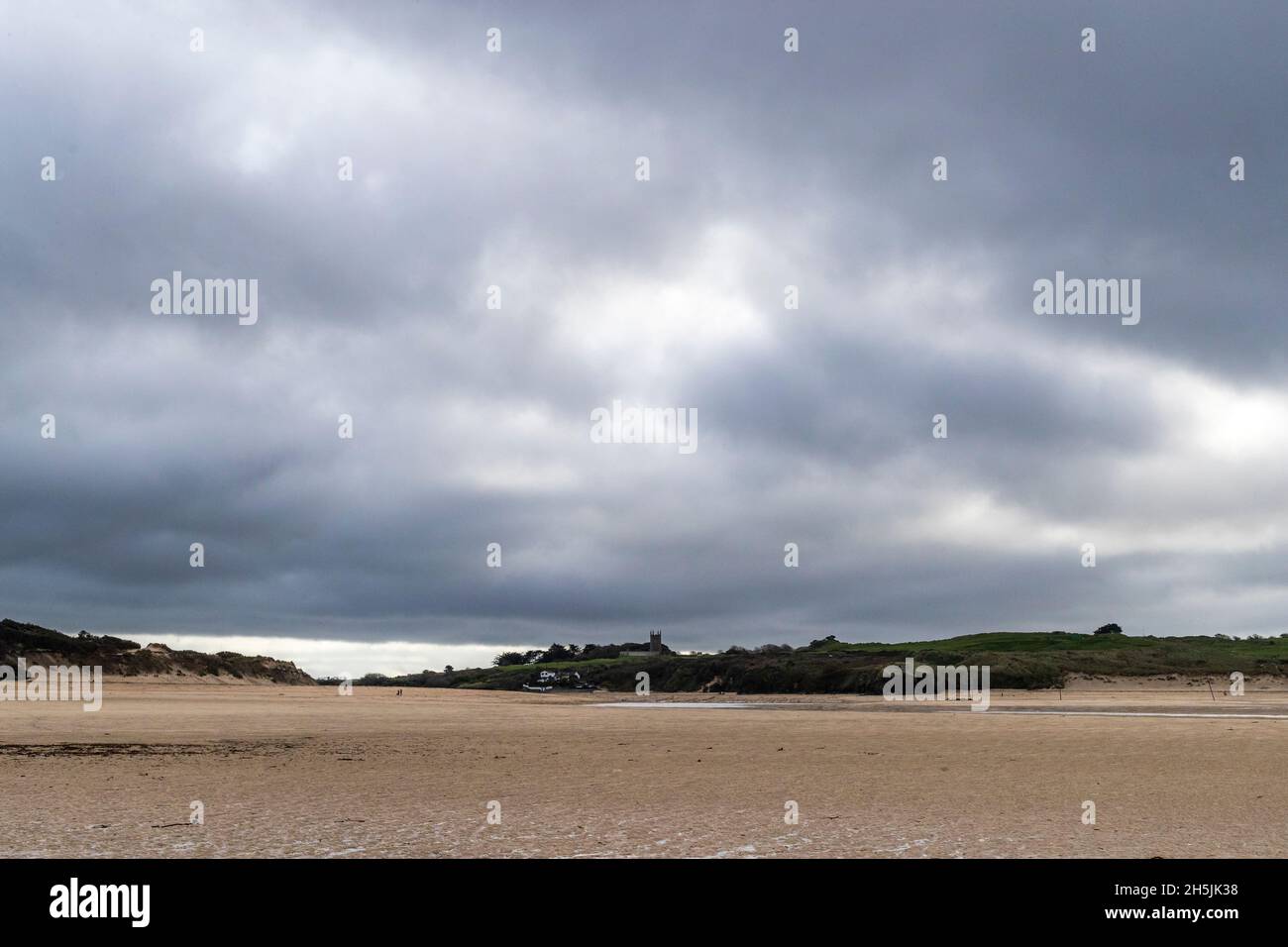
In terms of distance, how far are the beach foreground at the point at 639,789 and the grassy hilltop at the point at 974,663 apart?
60.0 m

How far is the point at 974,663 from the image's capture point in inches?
4227

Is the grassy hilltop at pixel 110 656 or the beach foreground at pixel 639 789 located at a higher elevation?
the beach foreground at pixel 639 789

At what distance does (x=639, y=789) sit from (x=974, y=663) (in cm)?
9523

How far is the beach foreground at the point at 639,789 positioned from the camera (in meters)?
14.9

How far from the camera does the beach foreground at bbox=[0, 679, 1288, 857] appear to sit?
48.8 feet

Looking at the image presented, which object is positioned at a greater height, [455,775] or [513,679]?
[455,775]

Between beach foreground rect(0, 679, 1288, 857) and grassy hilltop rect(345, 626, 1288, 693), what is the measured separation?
60.0m

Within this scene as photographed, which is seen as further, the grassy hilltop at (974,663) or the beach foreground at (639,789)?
the grassy hilltop at (974,663)
